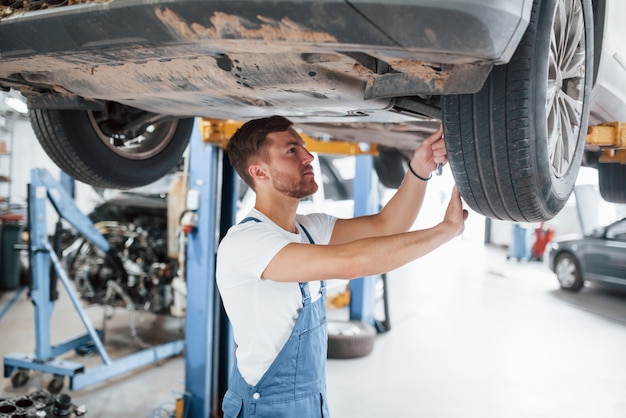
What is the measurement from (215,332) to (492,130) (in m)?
2.50

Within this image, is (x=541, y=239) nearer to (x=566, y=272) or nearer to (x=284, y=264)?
(x=566, y=272)

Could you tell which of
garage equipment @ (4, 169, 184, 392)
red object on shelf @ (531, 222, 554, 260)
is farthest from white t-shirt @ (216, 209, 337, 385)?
red object on shelf @ (531, 222, 554, 260)

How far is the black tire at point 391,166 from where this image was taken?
4.10 m

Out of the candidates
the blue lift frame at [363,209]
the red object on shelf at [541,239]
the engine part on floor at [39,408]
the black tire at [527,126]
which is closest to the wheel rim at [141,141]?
the engine part on floor at [39,408]

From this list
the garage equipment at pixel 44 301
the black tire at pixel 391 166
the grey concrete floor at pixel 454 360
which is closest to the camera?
the garage equipment at pixel 44 301

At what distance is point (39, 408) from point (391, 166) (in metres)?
2.91

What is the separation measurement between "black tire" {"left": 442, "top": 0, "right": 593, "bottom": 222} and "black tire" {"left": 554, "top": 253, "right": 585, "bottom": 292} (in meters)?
6.51

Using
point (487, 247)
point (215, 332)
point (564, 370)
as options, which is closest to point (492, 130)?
point (215, 332)

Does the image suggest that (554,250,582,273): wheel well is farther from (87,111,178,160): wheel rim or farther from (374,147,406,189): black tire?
(87,111,178,160): wheel rim

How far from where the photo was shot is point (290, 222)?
1806 mm

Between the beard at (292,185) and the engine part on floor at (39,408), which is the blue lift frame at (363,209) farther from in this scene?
the beard at (292,185)

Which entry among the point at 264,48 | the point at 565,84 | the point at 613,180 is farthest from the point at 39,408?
the point at 613,180

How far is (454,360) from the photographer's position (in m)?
4.38

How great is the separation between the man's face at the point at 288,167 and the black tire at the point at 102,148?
82 cm
